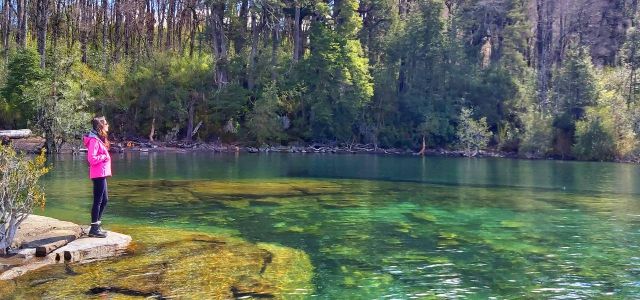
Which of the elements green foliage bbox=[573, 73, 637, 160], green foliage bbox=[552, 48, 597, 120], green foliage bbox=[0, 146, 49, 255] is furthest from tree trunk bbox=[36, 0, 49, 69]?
green foliage bbox=[573, 73, 637, 160]

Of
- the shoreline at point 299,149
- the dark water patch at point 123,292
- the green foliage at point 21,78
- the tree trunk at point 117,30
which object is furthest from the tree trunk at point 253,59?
the dark water patch at point 123,292

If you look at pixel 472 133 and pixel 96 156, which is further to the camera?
pixel 472 133

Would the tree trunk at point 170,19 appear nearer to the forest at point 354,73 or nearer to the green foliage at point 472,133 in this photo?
the forest at point 354,73

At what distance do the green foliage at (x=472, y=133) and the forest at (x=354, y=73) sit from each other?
0.16 metres

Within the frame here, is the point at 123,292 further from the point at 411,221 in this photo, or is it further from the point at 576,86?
the point at 576,86

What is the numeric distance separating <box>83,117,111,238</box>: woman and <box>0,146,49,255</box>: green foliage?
88 centimetres

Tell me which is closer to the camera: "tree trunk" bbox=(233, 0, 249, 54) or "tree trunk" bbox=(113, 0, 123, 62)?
"tree trunk" bbox=(233, 0, 249, 54)

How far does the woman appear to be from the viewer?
446 inches

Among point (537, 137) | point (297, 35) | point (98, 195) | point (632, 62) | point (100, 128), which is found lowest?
point (98, 195)

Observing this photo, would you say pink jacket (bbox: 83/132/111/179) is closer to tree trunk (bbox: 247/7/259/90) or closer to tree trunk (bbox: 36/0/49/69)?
tree trunk (bbox: 36/0/49/69)

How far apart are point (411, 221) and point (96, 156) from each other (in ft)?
30.8

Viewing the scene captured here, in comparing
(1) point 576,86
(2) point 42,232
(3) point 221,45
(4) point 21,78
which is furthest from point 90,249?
(1) point 576,86

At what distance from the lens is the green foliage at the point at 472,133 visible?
2239 inches

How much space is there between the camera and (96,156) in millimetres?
11320
